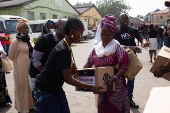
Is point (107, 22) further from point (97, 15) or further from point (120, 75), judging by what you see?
point (97, 15)

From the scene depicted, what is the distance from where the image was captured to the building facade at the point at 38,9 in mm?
18661

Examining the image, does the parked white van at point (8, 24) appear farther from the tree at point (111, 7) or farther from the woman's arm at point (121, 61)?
the tree at point (111, 7)

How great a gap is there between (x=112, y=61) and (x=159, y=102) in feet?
2.93

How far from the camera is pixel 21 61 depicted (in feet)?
11.3

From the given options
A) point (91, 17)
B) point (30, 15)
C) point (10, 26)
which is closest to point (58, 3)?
point (30, 15)

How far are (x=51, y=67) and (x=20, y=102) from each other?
6.43 feet

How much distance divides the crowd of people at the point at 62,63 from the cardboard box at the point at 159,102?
22.1 inches

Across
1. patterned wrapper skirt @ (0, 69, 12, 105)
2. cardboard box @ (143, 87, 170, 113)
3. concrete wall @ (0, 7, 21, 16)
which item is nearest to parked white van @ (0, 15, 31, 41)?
patterned wrapper skirt @ (0, 69, 12, 105)

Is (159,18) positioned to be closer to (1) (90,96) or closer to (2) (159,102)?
(1) (90,96)

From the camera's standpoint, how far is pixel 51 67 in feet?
6.40

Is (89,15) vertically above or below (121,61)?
above

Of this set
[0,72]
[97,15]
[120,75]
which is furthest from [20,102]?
[97,15]

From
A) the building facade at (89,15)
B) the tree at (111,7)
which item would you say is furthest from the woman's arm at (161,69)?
the tree at (111,7)

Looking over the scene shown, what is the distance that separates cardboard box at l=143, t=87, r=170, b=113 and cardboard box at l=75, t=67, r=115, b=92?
22.1 inches
